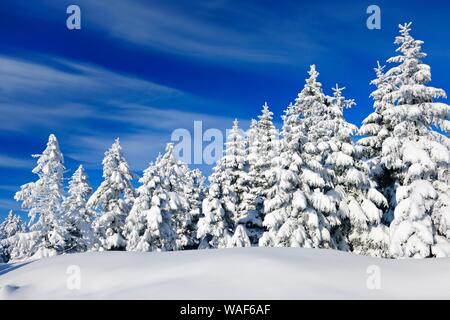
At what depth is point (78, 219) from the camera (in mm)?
40188

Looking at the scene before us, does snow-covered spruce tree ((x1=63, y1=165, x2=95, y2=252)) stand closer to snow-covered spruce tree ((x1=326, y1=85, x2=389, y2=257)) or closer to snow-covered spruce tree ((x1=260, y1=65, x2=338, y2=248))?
snow-covered spruce tree ((x1=260, y1=65, x2=338, y2=248))

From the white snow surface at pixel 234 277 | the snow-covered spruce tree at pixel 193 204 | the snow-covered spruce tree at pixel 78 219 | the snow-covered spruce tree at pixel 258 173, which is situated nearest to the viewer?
the white snow surface at pixel 234 277

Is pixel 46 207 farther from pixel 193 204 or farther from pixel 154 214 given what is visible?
pixel 193 204

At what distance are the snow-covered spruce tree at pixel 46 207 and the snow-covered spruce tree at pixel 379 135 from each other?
80.6 feet

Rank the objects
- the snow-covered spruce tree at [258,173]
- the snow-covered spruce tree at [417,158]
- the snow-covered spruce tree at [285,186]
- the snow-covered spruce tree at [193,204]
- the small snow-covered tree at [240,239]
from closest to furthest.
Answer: the snow-covered spruce tree at [417,158], the snow-covered spruce tree at [285,186], the small snow-covered tree at [240,239], the snow-covered spruce tree at [258,173], the snow-covered spruce tree at [193,204]

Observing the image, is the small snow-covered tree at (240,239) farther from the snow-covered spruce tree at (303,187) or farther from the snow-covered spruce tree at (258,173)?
the snow-covered spruce tree at (303,187)

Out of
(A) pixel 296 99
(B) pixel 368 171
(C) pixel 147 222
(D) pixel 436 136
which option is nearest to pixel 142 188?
(C) pixel 147 222

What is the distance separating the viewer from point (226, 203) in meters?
36.6

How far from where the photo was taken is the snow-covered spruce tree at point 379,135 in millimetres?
27969

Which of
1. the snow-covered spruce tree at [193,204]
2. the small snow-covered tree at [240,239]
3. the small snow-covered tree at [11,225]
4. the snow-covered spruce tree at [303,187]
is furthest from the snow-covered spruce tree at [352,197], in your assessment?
Answer: the small snow-covered tree at [11,225]

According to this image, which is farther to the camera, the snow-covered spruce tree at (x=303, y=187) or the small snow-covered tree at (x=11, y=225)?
the small snow-covered tree at (x=11, y=225)

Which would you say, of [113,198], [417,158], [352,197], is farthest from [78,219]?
[417,158]
